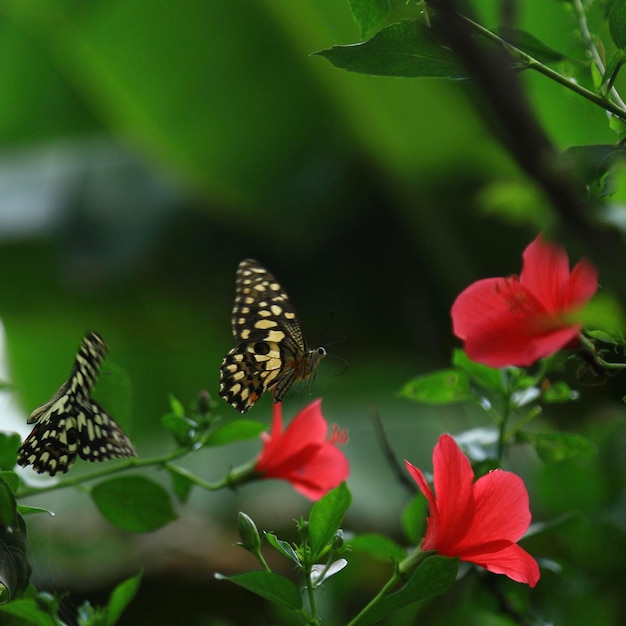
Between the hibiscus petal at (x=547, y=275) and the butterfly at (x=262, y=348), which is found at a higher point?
the hibiscus petal at (x=547, y=275)

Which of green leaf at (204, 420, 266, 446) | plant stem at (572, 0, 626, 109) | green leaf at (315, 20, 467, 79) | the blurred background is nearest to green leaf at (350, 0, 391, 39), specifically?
green leaf at (315, 20, 467, 79)

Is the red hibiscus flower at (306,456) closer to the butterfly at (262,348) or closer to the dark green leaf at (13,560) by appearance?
the butterfly at (262,348)

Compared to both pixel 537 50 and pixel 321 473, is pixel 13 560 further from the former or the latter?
pixel 537 50

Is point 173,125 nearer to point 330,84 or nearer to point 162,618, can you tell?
point 330,84

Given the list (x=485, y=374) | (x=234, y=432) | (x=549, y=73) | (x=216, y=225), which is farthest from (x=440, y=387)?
(x=216, y=225)

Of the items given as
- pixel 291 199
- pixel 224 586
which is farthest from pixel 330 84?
pixel 224 586

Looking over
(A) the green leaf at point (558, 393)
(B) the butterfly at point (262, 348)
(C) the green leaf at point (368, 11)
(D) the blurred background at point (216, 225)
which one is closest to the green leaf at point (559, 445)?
(A) the green leaf at point (558, 393)
